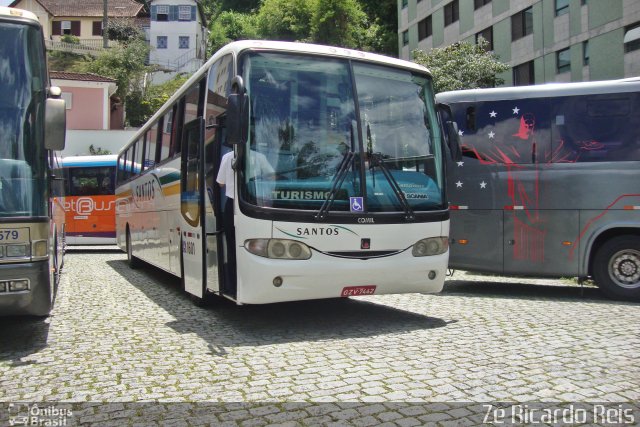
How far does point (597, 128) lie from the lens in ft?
31.4

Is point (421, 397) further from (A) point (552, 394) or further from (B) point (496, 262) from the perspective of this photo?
(B) point (496, 262)

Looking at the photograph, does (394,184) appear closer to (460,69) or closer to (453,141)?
(453,141)

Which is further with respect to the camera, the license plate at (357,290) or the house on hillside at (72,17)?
the house on hillside at (72,17)

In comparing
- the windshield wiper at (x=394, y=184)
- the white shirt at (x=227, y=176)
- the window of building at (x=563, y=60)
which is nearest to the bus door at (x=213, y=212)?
the white shirt at (x=227, y=176)

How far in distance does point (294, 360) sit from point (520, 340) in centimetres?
239

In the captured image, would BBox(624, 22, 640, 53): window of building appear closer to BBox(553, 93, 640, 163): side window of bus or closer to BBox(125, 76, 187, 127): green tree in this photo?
BBox(553, 93, 640, 163): side window of bus

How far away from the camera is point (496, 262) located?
10.4 metres

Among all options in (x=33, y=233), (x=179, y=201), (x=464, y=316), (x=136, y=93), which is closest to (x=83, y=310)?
(x=179, y=201)

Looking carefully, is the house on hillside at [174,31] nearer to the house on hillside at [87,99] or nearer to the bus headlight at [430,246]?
the house on hillside at [87,99]

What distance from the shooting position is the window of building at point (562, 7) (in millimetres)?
27981

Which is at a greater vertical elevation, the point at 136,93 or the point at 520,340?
the point at 136,93

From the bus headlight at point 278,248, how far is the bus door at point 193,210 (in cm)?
149

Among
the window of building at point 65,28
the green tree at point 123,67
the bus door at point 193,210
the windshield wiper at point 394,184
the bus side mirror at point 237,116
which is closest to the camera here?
the bus side mirror at point 237,116

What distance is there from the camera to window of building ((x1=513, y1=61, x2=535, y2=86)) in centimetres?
3077
